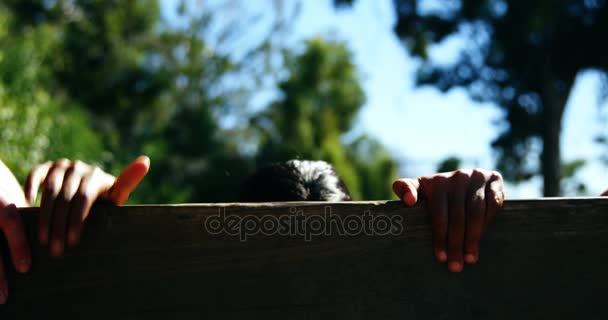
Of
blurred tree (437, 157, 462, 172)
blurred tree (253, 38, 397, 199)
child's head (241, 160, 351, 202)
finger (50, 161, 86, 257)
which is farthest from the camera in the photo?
blurred tree (253, 38, 397, 199)

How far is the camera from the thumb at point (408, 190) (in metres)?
1.08

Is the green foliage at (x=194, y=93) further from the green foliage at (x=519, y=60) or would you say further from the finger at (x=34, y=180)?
the finger at (x=34, y=180)

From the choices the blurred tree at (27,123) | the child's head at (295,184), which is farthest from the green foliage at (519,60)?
the child's head at (295,184)

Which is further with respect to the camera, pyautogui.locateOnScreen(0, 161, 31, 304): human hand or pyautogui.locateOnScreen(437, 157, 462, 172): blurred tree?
pyautogui.locateOnScreen(437, 157, 462, 172): blurred tree

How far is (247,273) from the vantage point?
106 centimetres

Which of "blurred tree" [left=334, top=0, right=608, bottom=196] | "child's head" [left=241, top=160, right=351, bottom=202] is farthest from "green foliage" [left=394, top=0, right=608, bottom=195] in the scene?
"child's head" [left=241, top=160, right=351, bottom=202]

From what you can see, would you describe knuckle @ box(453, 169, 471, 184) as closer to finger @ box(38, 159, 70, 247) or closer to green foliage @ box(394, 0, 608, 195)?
finger @ box(38, 159, 70, 247)

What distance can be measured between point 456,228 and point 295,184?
1.03 m

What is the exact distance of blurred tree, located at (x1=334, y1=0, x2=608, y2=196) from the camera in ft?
32.0

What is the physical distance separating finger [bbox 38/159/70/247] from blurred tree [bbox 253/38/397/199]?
18.8m

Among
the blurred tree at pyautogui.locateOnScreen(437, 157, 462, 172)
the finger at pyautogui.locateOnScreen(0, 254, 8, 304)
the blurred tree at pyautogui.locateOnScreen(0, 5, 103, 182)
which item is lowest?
the finger at pyautogui.locateOnScreen(0, 254, 8, 304)

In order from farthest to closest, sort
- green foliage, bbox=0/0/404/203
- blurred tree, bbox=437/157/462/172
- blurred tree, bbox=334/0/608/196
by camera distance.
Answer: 1. green foliage, bbox=0/0/404/203
2. blurred tree, bbox=437/157/462/172
3. blurred tree, bbox=334/0/608/196

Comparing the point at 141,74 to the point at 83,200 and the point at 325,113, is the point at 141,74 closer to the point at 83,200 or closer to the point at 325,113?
the point at 325,113

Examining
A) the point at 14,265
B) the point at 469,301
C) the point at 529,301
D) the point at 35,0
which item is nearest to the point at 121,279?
the point at 14,265
